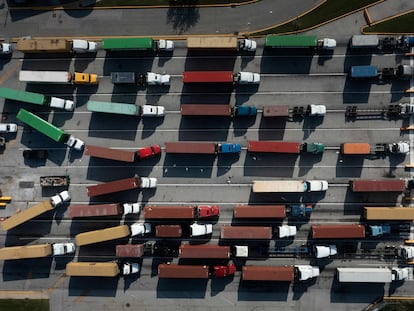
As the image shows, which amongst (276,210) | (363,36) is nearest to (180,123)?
(276,210)

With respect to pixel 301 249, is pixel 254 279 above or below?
below

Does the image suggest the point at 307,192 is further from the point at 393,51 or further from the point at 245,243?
the point at 393,51

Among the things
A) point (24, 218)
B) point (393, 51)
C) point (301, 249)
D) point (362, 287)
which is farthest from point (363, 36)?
point (24, 218)

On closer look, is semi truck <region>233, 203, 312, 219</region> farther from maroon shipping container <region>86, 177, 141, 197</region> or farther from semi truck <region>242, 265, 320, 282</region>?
maroon shipping container <region>86, 177, 141, 197</region>

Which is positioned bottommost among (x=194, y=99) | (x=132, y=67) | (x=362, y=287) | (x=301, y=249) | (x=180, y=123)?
(x=362, y=287)

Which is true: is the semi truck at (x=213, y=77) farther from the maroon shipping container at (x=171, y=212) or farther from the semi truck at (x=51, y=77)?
the maroon shipping container at (x=171, y=212)
